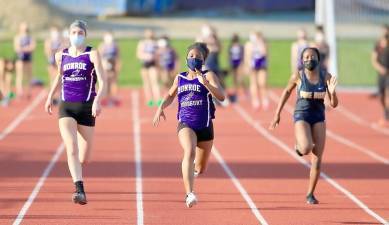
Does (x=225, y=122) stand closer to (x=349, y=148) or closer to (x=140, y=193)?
(x=349, y=148)

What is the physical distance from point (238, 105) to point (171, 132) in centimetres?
766

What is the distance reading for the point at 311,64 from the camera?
48.5 ft

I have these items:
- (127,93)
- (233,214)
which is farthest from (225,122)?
(233,214)

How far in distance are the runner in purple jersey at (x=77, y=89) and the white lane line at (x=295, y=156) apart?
3.39 metres

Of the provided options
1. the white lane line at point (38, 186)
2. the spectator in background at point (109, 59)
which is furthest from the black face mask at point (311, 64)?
the spectator in background at point (109, 59)

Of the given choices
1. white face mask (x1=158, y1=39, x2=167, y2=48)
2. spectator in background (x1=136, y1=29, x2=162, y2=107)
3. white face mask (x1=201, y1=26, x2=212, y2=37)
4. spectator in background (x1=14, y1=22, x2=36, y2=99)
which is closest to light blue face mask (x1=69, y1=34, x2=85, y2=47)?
white face mask (x1=201, y1=26, x2=212, y2=37)

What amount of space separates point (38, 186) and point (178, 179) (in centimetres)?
213

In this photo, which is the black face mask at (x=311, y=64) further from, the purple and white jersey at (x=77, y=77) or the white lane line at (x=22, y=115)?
the white lane line at (x=22, y=115)

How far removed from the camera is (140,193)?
1623cm

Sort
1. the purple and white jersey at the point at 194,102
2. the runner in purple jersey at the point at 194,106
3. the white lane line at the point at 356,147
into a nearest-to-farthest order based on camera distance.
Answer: the runner in purple jersey at the point at 194,106
the purple and white jersey at the point at 194,102
the white lane line at the point at 356,147

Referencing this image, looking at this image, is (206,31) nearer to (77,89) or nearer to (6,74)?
(6,74)

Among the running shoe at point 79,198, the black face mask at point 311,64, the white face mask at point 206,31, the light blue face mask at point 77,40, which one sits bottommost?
the running shoe at point 79,198

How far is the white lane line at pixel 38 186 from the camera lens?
1382 centimetres

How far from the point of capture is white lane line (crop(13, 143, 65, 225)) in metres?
13.8
